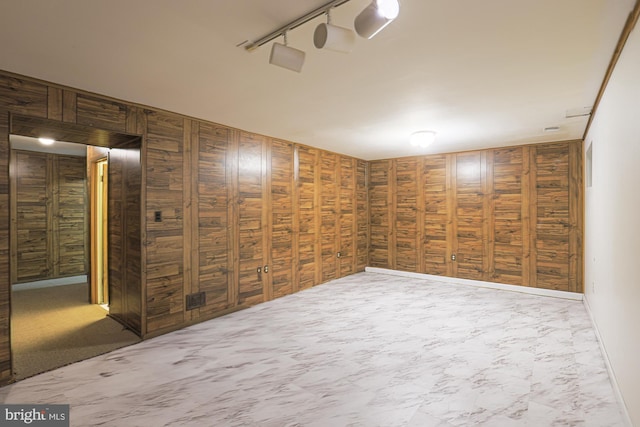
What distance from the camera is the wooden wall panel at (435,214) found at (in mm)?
5922

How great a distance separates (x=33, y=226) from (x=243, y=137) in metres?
4.53

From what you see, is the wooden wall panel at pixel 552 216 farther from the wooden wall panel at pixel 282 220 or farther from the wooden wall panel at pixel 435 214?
the wooden wall panel at pixel 282 220

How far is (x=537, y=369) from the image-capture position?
2.70m

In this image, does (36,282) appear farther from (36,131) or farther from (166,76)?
(166,76)

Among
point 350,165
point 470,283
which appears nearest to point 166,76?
point 350,165

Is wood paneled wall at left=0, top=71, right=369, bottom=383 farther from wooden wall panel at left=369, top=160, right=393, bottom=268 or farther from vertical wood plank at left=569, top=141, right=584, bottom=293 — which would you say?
vertical wood plank at left=569, top=141, right=584, bottom=293

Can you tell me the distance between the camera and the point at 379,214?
6719mm

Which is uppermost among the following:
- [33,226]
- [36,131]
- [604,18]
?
[604,18]

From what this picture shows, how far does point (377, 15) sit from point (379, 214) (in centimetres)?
539

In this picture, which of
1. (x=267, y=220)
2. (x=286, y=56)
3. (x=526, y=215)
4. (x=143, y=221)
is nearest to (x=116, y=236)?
(x=143, y=221)

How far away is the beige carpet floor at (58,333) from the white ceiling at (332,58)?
2374 millimetres

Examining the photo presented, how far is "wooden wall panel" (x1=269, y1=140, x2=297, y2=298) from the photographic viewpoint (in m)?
4.79

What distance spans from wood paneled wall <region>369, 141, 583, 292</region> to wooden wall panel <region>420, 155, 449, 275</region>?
2 cm

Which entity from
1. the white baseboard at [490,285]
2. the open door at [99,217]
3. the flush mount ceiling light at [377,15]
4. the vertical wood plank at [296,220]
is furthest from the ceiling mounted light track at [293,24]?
the white baseboard at [490,285]
